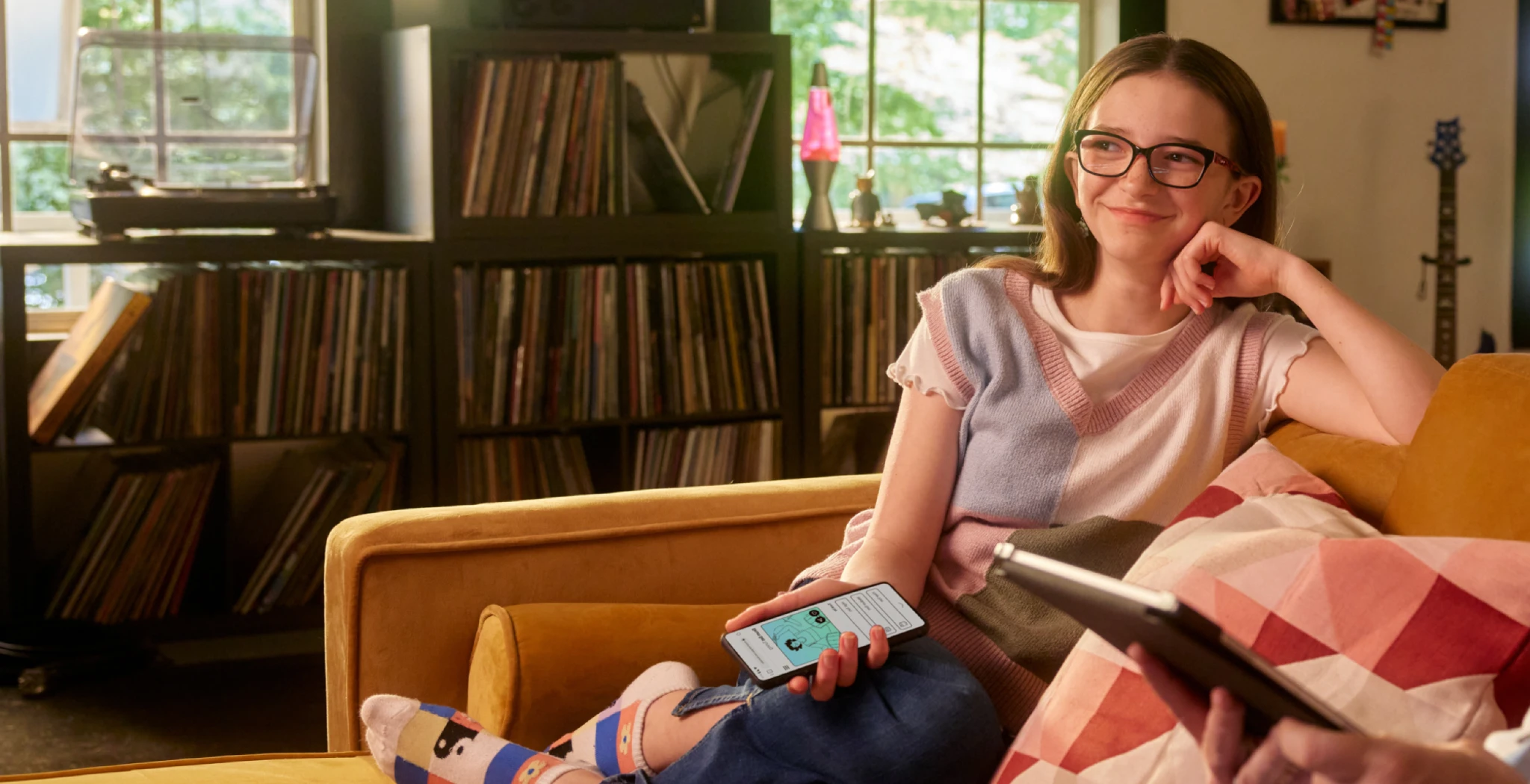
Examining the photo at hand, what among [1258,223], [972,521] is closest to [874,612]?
[972,521]

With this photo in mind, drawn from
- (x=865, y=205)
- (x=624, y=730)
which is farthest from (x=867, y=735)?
(x=865, y=205)

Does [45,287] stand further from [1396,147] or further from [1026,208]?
[1396,147]

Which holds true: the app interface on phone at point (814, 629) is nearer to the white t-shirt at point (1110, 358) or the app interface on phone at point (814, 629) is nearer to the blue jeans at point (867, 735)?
the blue jeans at point (867, 735)

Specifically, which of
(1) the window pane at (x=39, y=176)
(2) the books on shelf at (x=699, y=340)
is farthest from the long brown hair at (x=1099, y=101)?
(1) the window pane at (x=39, y=176)

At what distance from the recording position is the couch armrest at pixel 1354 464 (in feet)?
4.17

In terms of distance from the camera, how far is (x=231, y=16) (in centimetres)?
293

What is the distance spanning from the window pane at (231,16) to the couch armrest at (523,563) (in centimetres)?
181

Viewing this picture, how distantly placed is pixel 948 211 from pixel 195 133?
5.23ft

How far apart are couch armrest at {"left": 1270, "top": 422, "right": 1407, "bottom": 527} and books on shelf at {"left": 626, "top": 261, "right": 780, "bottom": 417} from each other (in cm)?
160

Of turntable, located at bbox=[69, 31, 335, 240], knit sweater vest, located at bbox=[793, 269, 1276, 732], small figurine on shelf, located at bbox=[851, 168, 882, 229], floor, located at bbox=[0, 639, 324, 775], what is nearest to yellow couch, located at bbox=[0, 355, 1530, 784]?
knit sweater vest, located at bbox=[793, 269, 1276, 732]

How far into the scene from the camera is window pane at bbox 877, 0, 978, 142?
3391 millimetres

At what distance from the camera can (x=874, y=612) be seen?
1.19 m

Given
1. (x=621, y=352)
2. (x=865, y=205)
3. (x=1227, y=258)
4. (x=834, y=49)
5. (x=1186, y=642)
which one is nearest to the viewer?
(x=1186, y=642)

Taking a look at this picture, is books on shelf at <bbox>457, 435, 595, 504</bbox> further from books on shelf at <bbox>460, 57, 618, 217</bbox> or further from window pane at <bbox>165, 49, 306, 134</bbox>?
window pane at <bbox>165, 49, 306, 134</bbox>
